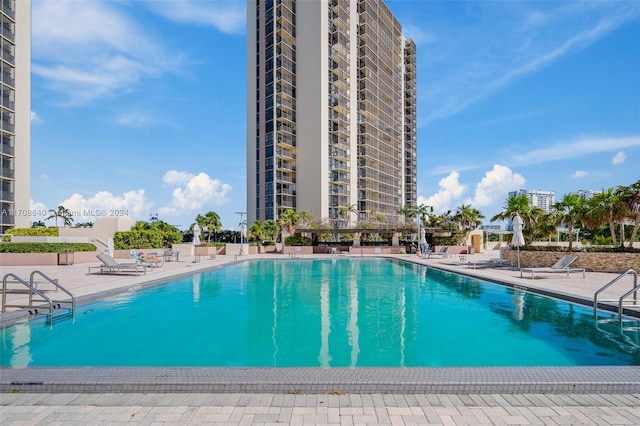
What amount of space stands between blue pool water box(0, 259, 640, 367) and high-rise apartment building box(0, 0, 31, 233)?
113ft

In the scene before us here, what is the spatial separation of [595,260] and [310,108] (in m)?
44.2

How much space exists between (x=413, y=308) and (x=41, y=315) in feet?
27.5

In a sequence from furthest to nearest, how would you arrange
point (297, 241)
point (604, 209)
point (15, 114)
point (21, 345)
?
point (297, 241)
point (15, 114)
point (604, 209)
point (21, 345)

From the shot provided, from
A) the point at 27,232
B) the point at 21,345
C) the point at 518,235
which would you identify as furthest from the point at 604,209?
the point at 27,232

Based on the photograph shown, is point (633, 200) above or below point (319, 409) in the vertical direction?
above

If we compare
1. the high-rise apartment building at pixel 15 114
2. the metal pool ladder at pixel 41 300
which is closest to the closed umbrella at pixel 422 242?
the metal pool ladder at pixel 41 300

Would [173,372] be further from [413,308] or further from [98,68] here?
[98,68]

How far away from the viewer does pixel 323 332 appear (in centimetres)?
724

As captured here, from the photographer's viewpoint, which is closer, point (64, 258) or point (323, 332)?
point (323, 332)

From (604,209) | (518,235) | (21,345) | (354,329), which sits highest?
(604,209)

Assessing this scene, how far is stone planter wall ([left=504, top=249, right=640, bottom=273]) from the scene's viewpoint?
14.6m

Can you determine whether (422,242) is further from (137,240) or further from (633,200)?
(137,240)

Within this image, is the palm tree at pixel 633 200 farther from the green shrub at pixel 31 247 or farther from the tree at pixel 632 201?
the green shrub at pixel 31 247

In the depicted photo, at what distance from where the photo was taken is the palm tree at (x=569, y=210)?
2011 centimetres
